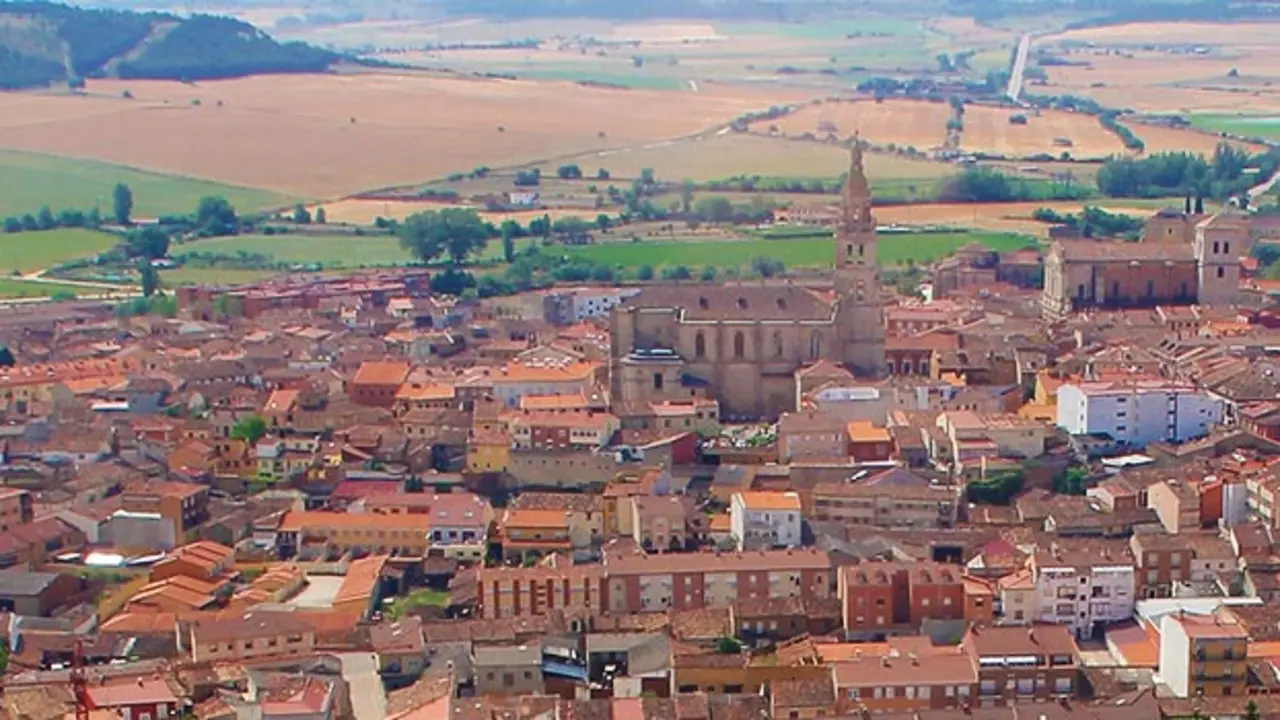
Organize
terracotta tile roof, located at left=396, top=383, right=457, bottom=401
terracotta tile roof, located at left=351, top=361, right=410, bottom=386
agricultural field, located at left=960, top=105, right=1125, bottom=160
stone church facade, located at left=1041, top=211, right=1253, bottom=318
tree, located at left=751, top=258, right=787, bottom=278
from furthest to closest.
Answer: agricultural field, located at left=960, top=105, right=1125, bottom=160 < tree, located at left=751, top=258, right=787, bottom=278 < stone church facade, located at left=1041, top=211, right=1253, bottom=318 < terracotta tile roof, located at left=351, top=361, right=410, bottom=386 < terracotta tile roof, located at left=396, top=383, right=457, bottom=401

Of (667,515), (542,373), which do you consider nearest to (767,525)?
(667,515)

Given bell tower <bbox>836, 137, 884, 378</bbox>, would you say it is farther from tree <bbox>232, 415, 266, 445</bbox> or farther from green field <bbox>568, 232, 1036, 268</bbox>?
green field <bbox>568, 232, 1036, 268</bbox>

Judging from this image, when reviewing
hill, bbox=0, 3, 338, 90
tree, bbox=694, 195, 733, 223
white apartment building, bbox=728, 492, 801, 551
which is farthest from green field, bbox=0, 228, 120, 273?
white apartment building, bbox=728, 492, 801, 551

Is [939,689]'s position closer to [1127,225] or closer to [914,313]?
[914,313]

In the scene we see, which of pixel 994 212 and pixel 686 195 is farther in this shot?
pixel 686 195

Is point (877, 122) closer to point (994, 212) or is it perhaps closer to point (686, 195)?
point (686, 195)

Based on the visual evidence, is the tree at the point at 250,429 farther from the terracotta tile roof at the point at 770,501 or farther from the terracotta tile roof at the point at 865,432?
the terracotta tile roof at the point at 865,432
